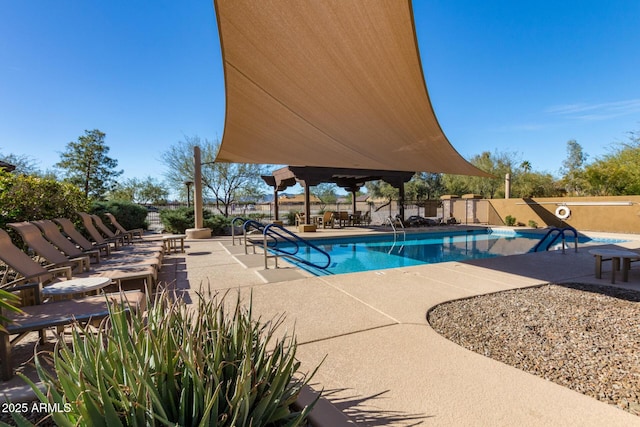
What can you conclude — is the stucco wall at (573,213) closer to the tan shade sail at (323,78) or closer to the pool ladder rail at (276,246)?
the tan shade sail at (323,78)

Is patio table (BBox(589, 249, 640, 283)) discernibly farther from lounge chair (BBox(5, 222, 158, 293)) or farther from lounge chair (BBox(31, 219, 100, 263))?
lounge chair (BBox(31, 219, 100, 263))

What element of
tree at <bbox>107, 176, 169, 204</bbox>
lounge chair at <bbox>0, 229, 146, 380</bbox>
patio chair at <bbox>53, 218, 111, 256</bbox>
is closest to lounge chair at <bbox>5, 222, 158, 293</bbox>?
lounge chair at <bbox>0, 229, 146, 380</bbox>

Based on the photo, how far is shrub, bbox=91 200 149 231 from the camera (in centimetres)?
1195

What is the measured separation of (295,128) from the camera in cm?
582

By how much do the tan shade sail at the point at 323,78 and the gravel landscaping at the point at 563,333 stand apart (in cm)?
313

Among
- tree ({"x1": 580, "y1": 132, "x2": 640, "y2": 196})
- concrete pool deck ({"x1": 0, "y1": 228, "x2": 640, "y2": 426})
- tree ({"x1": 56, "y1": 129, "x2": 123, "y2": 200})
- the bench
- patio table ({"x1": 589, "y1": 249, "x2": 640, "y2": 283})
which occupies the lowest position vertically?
concrete pool deck ({"x1": 0, "y1": 228, "x2": 640, "y2": 426})

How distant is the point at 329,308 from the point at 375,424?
183 centimetres

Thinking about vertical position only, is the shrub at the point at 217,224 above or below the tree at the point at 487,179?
below

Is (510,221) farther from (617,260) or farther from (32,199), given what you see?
(32,199)

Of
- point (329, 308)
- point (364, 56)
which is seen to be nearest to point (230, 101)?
point (364, 56)

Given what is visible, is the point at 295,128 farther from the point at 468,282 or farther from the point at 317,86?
the point at 468,282

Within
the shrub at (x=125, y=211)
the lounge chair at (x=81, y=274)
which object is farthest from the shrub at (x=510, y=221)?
the shrub at (x=125, y=211)

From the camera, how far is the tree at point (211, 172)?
17438mm

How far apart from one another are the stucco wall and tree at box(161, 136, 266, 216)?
525 inches
